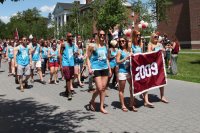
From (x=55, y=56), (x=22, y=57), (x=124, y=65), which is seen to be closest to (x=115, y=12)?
(x=55, y=56)

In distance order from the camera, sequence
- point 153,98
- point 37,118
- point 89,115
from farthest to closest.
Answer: point 153,98, point 89,115, point 37,118

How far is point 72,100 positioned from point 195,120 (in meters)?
4.28

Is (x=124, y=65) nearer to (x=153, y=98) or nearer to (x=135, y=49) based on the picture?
(x=135, y=49)

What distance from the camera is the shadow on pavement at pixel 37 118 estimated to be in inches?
306

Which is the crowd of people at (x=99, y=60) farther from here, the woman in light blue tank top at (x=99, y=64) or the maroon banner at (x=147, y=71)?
the maroon banner at (x=147, y=71)

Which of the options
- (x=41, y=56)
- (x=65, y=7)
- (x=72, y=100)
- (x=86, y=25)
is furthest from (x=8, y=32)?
(x=72, y=100)

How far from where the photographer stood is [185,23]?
55.8m

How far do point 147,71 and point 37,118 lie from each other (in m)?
3.20

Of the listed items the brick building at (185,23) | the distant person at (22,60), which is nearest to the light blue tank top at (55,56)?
the distant person at (22,60)

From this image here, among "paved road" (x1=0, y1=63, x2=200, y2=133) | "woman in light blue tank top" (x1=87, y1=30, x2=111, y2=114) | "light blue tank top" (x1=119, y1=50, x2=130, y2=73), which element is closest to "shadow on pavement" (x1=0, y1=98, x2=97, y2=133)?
"paved road" (x1=0, y1=63, x2=200, y2=133)

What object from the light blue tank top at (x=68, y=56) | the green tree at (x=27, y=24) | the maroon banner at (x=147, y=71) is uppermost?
the green tree at (x=27, y=24)

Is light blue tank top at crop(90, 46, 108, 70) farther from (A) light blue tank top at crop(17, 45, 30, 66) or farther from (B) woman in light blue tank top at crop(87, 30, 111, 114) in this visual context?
(A) light blue tank top at crop(17, 45, 30, 66)

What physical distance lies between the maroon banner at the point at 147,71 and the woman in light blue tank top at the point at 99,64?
74cm

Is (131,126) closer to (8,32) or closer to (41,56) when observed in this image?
(41,56)
